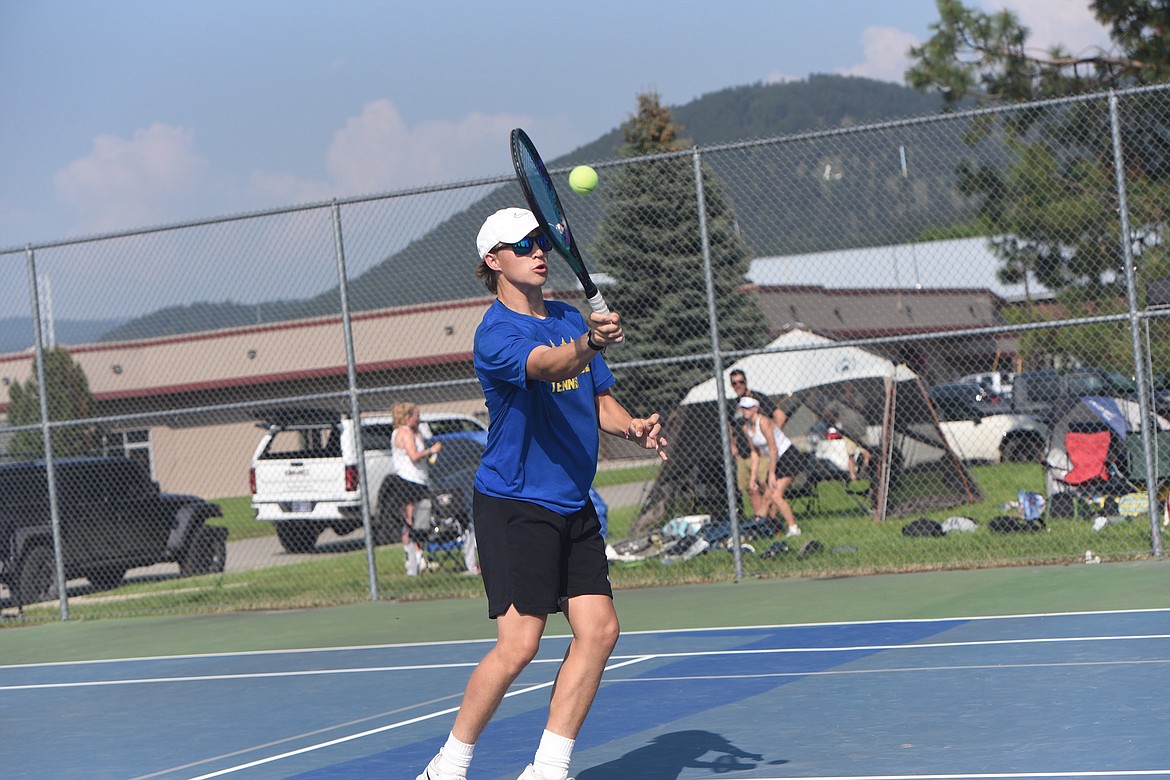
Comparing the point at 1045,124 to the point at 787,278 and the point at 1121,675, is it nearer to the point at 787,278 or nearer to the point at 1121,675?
the point at 1121,675

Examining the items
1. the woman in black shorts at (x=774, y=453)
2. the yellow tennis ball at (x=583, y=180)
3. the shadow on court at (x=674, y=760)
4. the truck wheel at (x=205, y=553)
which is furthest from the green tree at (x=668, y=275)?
the shadow on court at (x=674, y=760)

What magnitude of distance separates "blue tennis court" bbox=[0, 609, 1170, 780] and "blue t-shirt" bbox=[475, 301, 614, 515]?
1.26 m

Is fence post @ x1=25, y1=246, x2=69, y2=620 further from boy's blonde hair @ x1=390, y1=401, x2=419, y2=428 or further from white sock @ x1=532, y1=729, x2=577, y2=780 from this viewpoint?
white sock @ x1=532, y1=729, x2=577, y2=780

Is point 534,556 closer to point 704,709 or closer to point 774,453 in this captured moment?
point 704,709

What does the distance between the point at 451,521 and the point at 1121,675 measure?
26.0 feet

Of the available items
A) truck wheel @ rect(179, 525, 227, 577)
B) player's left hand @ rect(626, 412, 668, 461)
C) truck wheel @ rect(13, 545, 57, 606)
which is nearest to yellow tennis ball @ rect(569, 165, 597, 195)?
player's left hand @ rect(626, 412, 668, 461)

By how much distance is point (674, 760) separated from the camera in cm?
575

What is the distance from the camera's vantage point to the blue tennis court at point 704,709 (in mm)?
5586

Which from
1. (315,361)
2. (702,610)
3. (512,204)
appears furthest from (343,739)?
(315,361)

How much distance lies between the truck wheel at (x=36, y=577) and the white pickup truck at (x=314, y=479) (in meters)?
3.29

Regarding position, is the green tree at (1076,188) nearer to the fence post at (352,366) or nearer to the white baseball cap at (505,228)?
the fence post at (352,366)

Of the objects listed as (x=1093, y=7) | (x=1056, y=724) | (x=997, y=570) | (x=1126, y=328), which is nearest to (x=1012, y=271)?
(x=1126, y=328)

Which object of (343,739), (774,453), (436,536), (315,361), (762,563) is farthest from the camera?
(315,361)

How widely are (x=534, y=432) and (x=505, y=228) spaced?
699 mm
